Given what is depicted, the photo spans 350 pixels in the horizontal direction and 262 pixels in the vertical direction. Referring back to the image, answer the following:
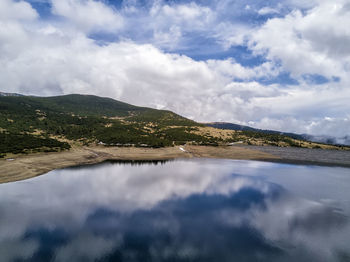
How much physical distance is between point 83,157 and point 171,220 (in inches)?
2369

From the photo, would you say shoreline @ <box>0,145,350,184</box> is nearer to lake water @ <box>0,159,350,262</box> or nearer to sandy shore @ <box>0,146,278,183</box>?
sandy shore @ <box>0,146,278,183</box>

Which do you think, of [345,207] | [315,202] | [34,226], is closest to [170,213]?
[34,226]

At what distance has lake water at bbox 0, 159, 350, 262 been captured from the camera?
2316 cm

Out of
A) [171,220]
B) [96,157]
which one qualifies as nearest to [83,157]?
[96,157]

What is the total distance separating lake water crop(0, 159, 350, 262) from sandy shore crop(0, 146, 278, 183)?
24.3ft

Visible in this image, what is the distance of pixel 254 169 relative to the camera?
7169 cm

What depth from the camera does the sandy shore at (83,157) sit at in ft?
172

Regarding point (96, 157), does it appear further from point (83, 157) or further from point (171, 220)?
point (171, 220)

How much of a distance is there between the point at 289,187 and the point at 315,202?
32.7 ft

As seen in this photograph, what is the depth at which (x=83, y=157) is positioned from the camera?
78625mm

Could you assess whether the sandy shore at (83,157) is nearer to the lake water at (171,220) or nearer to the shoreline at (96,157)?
the shoreline at (96,157)

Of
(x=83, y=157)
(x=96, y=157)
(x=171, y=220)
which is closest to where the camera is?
(x=171, y=220)

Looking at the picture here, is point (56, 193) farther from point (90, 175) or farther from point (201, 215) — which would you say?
point (201, 215)

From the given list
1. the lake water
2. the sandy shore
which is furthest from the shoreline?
the lake water
